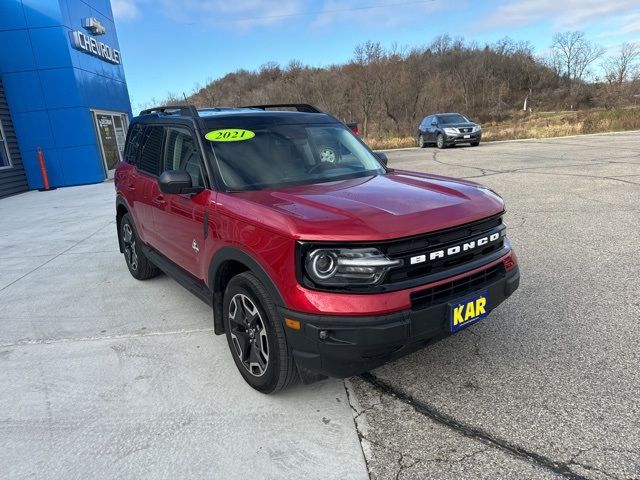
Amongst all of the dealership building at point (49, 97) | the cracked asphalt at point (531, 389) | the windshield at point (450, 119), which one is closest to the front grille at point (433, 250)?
the cracked asphalt at point (531, 389)

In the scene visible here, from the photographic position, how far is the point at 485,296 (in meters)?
2.79

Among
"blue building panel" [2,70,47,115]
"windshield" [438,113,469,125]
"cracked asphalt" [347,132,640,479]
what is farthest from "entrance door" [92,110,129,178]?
"cracked asphalt" [347,132,640,479]

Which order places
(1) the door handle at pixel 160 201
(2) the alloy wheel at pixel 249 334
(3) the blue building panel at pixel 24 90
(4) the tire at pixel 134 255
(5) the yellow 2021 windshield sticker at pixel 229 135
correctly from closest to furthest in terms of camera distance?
(2) the alloy wheel at pixel 249 334 < (5) the yellow 2021 windshield sticker at pixel 229 135 < (1) the door handle at pixel 160 201 < (4) the tire at pixel 134 255 < (3) the blue building panel at pixel 24 90

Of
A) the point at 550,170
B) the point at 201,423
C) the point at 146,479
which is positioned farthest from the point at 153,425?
the point at 550,170

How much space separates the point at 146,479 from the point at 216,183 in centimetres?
188

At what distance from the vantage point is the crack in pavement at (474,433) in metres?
2.21

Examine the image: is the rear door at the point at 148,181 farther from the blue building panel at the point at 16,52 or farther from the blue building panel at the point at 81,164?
the blue building panel at the point at 16,52

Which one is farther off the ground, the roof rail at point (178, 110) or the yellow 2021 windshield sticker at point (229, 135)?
the roof rail at point (178, 110)

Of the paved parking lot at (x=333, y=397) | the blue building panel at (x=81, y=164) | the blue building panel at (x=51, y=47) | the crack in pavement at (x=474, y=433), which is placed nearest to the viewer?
the crack in pavement at (x=474, y=433)

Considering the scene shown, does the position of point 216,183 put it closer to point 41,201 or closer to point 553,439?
point 553,439

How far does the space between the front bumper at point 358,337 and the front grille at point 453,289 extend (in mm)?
36

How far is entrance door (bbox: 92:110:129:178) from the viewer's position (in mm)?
17198

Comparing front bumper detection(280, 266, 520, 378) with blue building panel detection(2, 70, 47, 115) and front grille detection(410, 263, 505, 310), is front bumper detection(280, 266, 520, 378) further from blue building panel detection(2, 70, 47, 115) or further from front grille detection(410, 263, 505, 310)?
blue building panel detection(2, 70, 47, 115)

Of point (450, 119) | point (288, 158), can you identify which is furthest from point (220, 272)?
point (450, 119)
